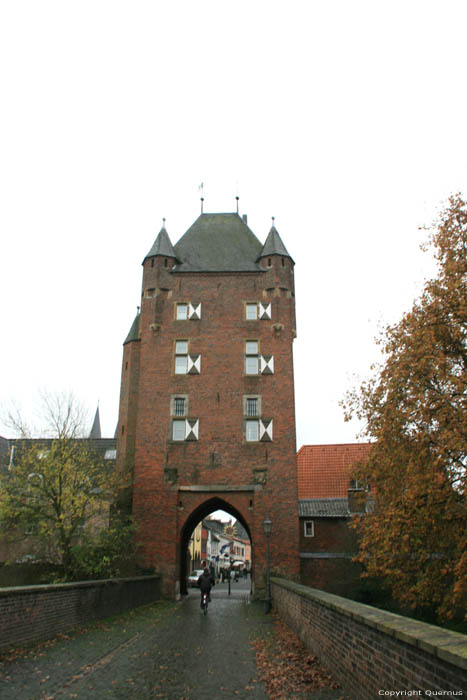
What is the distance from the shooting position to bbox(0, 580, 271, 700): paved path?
6930 mm

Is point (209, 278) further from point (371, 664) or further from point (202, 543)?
point (202, 543)

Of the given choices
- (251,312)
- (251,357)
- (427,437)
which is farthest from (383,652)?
(251,312)

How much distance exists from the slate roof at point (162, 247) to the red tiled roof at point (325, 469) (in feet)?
44.7

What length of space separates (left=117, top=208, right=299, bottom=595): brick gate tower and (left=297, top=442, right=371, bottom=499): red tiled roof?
5.33 meters

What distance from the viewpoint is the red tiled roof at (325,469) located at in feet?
100.0

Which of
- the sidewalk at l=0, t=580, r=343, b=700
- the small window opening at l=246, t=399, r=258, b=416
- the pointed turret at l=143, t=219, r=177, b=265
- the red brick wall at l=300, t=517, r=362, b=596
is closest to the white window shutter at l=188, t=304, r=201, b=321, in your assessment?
the pointed turret at l=143, t=219, r=177, b=265

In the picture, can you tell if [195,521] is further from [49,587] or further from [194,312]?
[49,587]

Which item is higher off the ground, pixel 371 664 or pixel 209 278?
pixel 209 278

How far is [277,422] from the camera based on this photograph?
25562mm

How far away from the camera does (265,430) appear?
25.4 m

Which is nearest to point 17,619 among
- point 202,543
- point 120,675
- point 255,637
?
point 120,675

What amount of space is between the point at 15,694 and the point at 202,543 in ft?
235

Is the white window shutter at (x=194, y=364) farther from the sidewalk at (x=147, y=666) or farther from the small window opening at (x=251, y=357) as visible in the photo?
the sidewalk at (x=147, y=666)

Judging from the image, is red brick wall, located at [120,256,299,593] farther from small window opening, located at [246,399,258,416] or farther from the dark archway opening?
the dark archway opening
